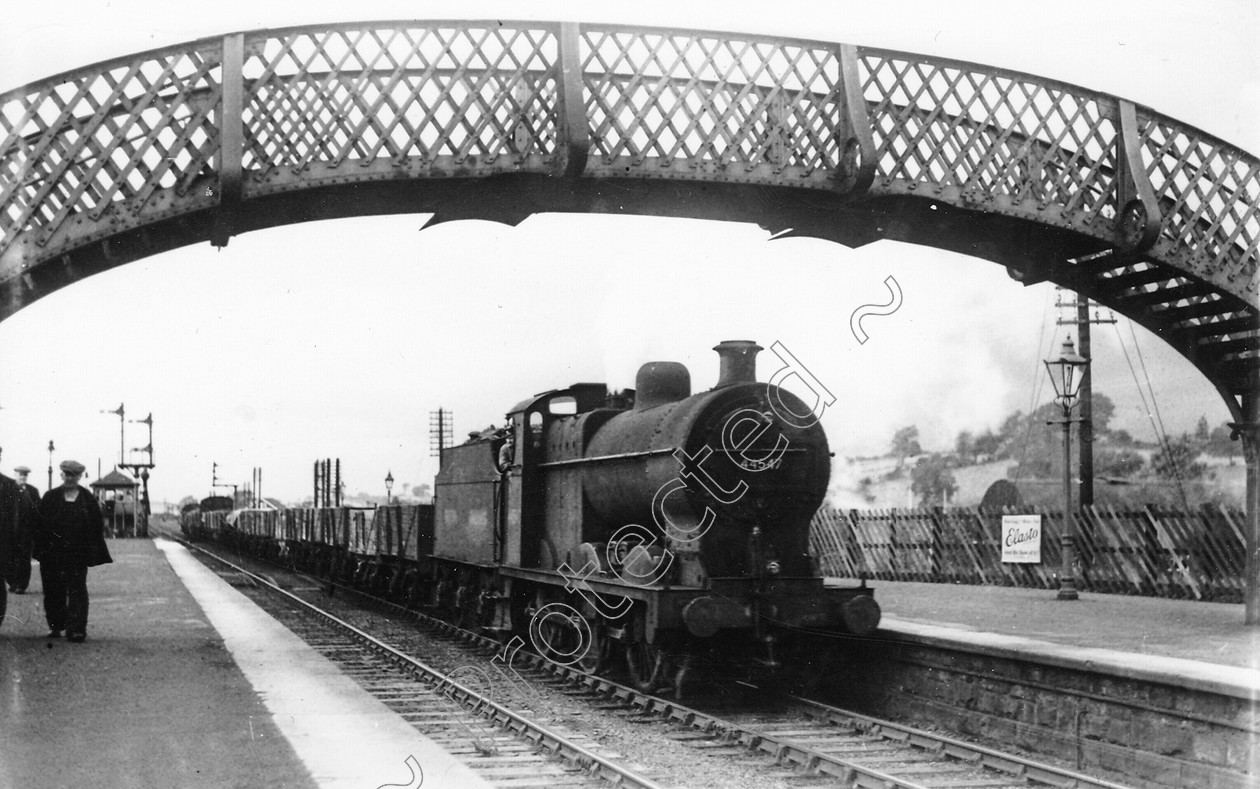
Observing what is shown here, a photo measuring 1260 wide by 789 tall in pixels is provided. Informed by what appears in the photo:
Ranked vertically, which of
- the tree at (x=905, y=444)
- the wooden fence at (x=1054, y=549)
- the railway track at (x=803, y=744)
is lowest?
the railway track at (x=803, y=744)

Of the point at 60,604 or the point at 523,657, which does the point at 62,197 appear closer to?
the point at 60,604

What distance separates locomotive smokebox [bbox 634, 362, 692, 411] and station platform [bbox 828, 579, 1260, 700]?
127 inches

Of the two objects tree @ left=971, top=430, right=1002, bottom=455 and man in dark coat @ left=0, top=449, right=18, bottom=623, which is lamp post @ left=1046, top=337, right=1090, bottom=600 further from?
tree @ left=971, top=430, right=1002, bottom=455

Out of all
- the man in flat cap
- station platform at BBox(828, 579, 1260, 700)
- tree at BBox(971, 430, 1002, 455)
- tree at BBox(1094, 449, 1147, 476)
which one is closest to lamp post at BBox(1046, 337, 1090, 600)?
station platform at BBox(828, 579, 1260, 700)

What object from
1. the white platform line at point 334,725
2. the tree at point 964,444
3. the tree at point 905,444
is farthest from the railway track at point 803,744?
the tree at point 964,444

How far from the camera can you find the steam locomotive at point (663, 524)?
34.8 ft

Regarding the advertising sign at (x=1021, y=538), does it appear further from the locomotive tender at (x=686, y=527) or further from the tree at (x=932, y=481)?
the tree at (x=932, y=481)

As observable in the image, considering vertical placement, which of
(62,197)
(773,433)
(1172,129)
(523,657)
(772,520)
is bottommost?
(523,657)

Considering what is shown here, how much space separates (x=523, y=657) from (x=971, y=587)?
434 inches

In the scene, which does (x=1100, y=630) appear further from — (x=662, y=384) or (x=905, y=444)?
(x=905, y=444)

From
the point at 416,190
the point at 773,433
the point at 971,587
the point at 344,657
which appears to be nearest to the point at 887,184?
the point at 773,433

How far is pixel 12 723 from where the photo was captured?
8836mm

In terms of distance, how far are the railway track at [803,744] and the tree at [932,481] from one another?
135 feet

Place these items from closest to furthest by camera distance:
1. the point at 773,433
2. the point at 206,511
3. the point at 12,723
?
1. the point at 12,723
2. the point at 773,433
3. the point at 206,511
